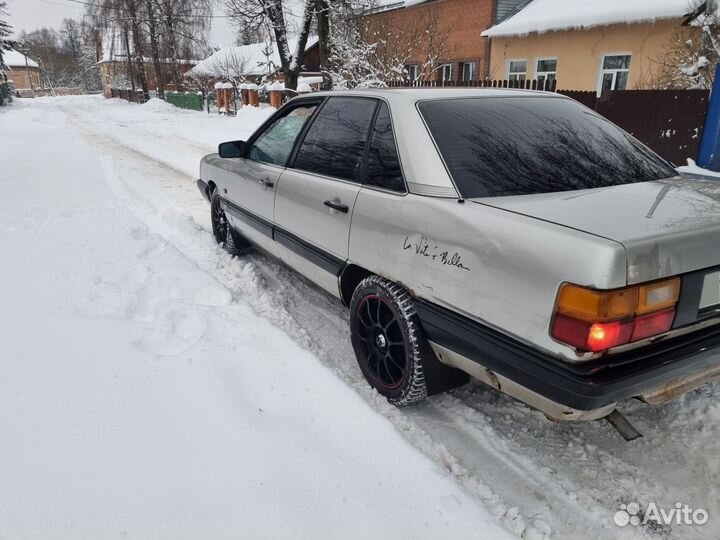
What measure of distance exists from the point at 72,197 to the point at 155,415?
17.8 feet

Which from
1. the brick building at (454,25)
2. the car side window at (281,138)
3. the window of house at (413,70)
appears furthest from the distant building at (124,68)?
the car side window at (281,138)

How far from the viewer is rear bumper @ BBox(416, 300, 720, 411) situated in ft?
5.78

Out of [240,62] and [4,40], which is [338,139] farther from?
[4,40]

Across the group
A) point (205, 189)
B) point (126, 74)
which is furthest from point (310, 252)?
point (126, 74)

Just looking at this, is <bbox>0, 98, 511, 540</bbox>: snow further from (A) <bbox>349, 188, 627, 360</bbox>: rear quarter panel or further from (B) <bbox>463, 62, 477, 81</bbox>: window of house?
(B) <bbox>463, 62, 477, 81</bbox>: window of house

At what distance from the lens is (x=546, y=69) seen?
16766mm

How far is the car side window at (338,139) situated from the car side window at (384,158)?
10 cm

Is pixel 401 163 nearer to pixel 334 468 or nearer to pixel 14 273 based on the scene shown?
pixel 334 468

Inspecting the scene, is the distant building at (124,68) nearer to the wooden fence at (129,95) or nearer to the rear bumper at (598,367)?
the wooden fence at (129,95)

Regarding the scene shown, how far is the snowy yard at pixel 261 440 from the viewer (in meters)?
1.93

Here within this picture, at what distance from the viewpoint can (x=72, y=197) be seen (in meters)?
6.71

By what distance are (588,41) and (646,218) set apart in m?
15.7

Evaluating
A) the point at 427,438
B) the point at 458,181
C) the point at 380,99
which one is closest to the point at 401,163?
the point at 458,181

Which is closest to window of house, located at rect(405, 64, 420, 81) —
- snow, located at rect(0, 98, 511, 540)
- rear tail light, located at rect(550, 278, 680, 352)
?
snow, located at rect(0, 98, 511, 540)
